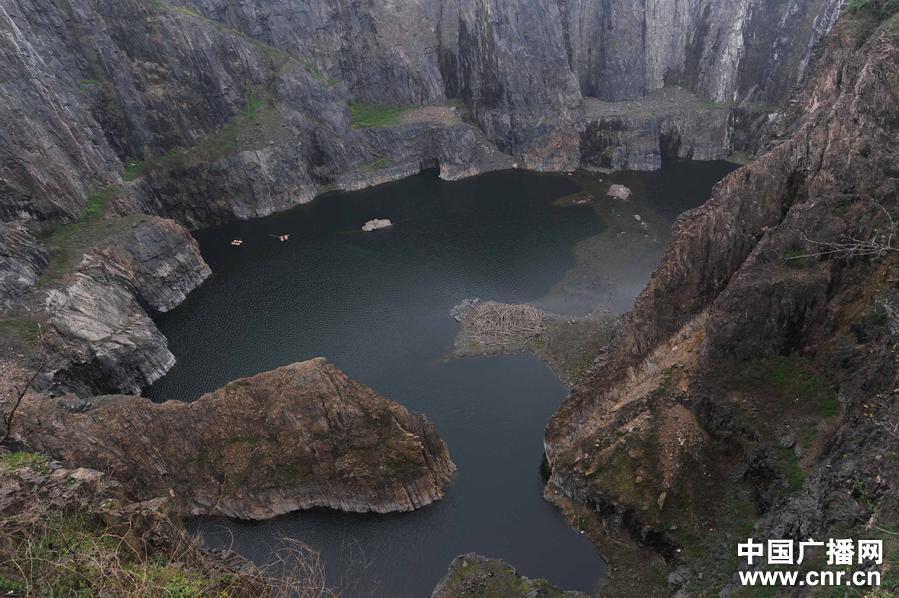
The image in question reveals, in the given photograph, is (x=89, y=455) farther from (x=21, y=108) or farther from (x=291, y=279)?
(x=21, y=108)

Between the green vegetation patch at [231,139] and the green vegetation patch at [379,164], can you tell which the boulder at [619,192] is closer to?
the green vegetation patch at [379,164]

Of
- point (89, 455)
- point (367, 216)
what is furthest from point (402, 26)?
point (89, 455)

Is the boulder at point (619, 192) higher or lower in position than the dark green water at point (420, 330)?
lower

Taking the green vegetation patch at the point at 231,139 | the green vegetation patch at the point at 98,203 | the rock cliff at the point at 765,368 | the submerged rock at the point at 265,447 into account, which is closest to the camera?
the rock cliff at the point at 765,368

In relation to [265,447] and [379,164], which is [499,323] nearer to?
[265,447]

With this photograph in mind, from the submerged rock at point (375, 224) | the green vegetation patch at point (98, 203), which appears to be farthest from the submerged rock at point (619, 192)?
the green vegetation patch at point (98, 203)

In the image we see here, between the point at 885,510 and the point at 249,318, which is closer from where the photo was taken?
the point at 885,510
